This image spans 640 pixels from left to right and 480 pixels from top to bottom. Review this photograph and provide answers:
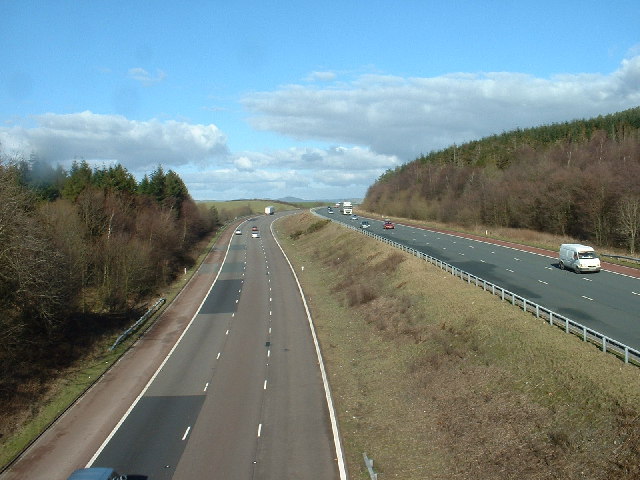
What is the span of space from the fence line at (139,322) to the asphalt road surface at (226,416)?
2.39 meters

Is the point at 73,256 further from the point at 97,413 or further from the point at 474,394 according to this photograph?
the point at 474,394

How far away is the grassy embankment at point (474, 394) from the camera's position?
15.9 m

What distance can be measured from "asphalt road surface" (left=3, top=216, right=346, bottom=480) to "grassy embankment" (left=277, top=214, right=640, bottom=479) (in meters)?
1.28

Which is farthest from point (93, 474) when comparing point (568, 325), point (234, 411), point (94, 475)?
point (568, 325)

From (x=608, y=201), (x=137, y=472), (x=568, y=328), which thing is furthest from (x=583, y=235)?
(x=137, y=472)

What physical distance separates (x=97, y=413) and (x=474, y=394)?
50.8 feet

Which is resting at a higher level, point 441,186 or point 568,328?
point 441,186

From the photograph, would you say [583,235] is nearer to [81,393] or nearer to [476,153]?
[81,393]

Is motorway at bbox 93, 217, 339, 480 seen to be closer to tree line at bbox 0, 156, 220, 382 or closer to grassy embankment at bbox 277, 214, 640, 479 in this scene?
grassy embankment at bbox 277, 214, 640, 479

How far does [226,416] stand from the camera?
2267 cm

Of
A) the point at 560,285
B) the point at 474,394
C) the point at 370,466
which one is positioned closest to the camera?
the point at 370,466

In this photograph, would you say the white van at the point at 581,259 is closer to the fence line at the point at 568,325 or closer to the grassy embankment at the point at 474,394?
the fence line at the point at 568,325

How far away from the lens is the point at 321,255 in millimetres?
75188

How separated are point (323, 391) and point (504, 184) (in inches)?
2575
